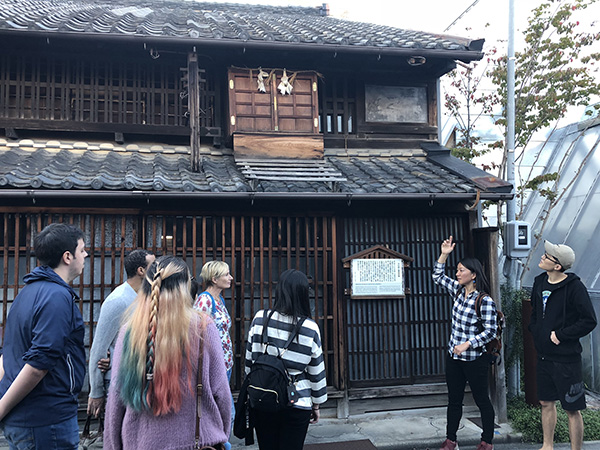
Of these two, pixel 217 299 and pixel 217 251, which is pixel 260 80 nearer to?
pixel 217 251

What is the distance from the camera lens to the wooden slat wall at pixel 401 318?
7223 millimetres

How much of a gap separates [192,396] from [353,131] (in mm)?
6645

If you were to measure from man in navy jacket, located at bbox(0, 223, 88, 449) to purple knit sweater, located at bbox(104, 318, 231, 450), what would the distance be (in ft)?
1.87

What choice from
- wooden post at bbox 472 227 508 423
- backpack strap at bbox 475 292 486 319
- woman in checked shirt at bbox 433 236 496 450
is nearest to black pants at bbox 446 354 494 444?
woman in checked shirt at bbox 433 236 496 450

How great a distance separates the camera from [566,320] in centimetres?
552

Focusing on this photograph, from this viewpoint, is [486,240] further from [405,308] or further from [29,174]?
[29,174]

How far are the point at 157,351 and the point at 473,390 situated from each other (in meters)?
4.41

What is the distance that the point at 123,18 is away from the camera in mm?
8766

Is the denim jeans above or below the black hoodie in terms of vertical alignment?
below

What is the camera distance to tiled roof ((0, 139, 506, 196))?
605 cm

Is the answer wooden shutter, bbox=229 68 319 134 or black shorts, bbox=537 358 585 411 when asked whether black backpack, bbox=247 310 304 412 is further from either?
wooden shutter, bbox=229 68 319 134

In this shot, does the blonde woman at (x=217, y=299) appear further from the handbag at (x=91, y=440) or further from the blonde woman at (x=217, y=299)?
the handbag at (x=91, y=440)

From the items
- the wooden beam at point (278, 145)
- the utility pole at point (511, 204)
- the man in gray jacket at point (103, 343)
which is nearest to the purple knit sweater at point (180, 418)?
→ the man in gray jacket at point (103, 343)

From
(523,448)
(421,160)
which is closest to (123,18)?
(421,160)
